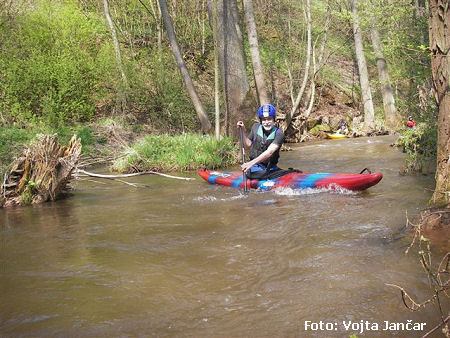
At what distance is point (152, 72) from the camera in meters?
16.9

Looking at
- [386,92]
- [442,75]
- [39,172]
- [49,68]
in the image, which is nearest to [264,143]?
[39,172]

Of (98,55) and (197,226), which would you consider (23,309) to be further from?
(98,55)

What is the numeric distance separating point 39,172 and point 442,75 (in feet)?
19.4

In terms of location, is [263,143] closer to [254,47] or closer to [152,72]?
[254,47]

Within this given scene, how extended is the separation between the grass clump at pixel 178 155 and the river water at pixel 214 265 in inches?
140

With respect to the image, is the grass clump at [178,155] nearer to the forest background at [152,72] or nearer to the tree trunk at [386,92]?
the forest background at [152,72]

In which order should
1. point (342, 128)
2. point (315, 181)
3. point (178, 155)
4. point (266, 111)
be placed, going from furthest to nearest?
point (342, 128) → point (178, 155) → point (266, 111) → point (315, 181)

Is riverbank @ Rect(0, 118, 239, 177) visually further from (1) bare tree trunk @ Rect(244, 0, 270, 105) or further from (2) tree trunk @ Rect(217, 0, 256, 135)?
(1) bare tree trunk @ Rect(244, 0, 270, 105)

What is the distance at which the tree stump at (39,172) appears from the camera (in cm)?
764

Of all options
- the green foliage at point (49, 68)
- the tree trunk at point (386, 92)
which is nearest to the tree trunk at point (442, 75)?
the green foliage at point (49, 68)

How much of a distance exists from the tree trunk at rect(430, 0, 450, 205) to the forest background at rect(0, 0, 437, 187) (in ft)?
13.1

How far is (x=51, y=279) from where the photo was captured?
4.21 meters

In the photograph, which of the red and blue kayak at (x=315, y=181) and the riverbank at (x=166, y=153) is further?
the riverbank at (x=166, y=153)

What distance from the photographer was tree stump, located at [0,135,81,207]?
25.1 feet
